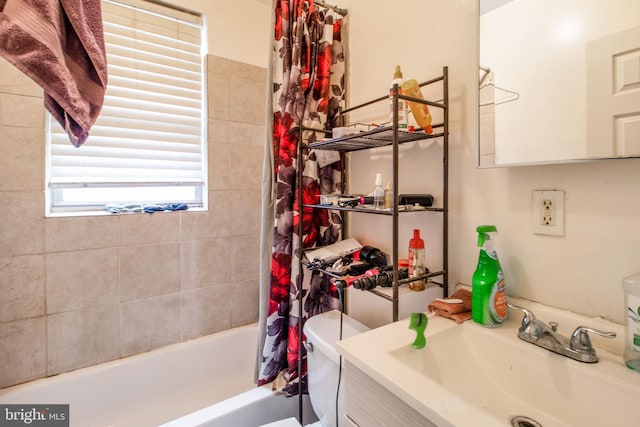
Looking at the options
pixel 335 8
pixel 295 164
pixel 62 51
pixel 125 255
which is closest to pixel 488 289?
pixel 295 164

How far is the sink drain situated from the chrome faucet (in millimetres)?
155

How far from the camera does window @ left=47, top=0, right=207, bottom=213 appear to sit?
1.55m

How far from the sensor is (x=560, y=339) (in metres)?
0.66

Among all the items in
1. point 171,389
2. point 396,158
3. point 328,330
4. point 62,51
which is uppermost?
point 62,51

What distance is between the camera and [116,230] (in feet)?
5.11

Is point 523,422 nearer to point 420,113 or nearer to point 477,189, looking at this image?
point 477,189

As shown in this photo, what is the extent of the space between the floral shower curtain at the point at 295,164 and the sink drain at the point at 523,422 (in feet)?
2.83

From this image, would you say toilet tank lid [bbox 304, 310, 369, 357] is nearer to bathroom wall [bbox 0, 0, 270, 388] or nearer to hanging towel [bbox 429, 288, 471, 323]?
hanging towel [bbox 429, 288, 471, 323]

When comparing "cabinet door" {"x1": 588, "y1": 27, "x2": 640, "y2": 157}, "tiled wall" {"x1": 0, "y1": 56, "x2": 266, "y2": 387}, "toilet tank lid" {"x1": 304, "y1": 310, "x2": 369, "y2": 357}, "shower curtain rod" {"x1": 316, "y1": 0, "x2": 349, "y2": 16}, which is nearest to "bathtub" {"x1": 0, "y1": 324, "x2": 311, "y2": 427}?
"tiled wall" {"x1": 0, "y1": 56, "x2": 266, "y2": 387}

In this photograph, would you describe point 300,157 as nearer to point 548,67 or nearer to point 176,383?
point 548,67

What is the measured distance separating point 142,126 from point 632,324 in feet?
6.91

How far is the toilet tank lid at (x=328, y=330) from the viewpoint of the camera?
1060mm

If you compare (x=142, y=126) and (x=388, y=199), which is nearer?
(x=388, y=199)

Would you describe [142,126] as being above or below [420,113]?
above
